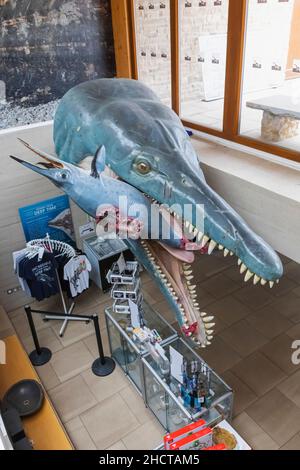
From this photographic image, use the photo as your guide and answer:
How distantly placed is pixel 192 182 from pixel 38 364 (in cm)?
324

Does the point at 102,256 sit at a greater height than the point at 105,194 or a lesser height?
lesser

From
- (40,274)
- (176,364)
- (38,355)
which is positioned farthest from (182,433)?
(40,274)

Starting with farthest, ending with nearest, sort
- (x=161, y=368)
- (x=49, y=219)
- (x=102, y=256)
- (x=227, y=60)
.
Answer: (x=102, y=256)
(x=49, y=219)
(x=227, y=60)
(x=161, y=368)

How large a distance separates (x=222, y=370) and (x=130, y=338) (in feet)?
4.25

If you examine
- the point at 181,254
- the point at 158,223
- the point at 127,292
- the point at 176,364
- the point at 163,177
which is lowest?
the point at 176,364

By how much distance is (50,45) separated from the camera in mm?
4875

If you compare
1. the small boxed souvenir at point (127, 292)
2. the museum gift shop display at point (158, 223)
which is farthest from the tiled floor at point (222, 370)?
the small boxed souvenir at point (127, 292)

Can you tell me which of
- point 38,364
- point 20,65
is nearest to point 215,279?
point 38,364

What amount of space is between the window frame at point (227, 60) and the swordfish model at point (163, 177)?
35.0 inches

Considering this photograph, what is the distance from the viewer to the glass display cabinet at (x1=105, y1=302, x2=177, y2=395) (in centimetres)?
443

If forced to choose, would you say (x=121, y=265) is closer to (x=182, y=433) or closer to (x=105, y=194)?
(x=105, y=194)

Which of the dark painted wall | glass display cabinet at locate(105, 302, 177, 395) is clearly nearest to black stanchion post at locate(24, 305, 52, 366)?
glass display cabinet at locate(105, 302, 177, 395)

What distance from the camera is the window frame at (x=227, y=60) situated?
402 centimetres

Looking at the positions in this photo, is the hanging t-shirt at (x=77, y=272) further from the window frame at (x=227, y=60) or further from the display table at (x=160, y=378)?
the window frame at (x=227, y=60)
